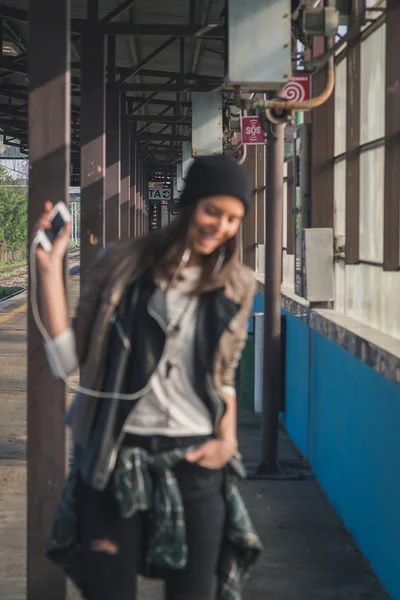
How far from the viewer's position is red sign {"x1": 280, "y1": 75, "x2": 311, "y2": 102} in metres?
7.44

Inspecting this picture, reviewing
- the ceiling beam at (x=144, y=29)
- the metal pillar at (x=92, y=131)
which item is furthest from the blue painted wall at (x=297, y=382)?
the ceiling beam at (x=144, y=29)

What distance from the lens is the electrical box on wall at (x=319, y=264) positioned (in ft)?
25.2

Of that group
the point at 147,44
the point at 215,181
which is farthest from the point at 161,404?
the point at 147,44

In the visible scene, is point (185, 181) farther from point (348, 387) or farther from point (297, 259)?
point (297, 259)

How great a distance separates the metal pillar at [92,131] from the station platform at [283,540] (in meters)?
3.08

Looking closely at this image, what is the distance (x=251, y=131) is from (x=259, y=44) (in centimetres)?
450

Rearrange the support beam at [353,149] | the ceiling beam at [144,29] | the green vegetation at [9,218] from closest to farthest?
the support beam at [353,149] → the ceiling beam at [144,29] → the green vegetation at [9,218]

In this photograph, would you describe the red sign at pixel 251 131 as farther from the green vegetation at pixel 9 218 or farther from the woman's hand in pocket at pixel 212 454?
the green vegetation at pixel 9 218

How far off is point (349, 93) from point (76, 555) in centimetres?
503

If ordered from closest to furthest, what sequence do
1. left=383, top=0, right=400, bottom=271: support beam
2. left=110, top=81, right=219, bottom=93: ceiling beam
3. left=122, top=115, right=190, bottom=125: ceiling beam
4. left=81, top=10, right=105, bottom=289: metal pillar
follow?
left=383, top=0, right=400, bottom=271: support beam < left=81, top=10, right=105, bottom=289: metal pillar < left=110, top=81, right=219, bottom=93: ceiling beam < left=122, top=115, right=190, bottom=125: ceiling beam

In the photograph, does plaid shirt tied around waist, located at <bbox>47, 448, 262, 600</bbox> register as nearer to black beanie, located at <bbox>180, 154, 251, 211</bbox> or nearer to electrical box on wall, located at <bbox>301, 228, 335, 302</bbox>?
A: black beanie, located at <bbox>180, 154, 251, 211</bbox>

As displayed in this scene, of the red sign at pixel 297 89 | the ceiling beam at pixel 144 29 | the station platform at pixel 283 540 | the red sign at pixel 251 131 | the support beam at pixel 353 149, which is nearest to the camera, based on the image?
the station platform at pixel 283 540

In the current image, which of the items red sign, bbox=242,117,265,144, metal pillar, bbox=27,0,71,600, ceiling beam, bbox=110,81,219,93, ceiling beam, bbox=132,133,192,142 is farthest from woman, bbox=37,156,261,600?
ceiling beam, bbox=132,133,192,142

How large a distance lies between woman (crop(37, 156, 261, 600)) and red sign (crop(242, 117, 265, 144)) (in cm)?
810
